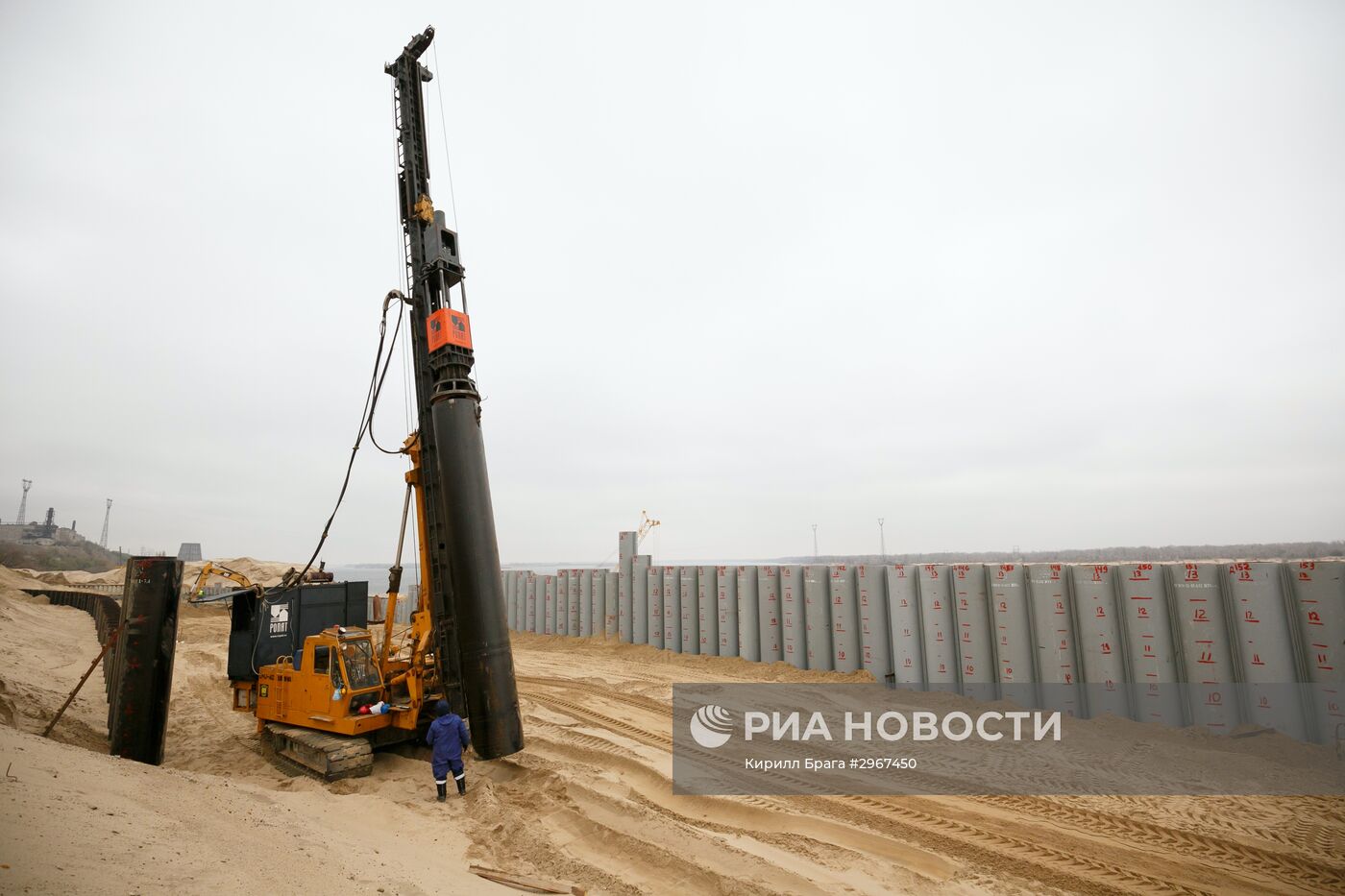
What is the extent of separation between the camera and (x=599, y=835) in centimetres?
714

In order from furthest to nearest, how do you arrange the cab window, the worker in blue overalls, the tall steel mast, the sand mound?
the sand mound → the cab window → the tall steel mast → the worker in blue overalls

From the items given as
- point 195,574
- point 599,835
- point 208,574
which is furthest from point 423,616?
point 195,574

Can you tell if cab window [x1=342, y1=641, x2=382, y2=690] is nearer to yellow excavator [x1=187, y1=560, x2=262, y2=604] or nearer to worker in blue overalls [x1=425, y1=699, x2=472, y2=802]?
worker in blue overalls [x1=425, y1=699, x2=472, y2=802]

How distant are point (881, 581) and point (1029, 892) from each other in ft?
28.7

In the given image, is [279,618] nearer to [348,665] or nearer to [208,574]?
[208,574]

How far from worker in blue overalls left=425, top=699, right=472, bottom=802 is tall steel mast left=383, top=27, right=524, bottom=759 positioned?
0.37m

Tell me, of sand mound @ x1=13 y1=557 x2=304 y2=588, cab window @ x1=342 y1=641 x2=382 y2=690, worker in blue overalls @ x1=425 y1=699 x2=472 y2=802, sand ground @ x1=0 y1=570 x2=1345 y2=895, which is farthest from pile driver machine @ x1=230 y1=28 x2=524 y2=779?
sand mound @ x1=13 y1=557 x2=304 y2=588

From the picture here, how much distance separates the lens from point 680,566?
20.1 metres

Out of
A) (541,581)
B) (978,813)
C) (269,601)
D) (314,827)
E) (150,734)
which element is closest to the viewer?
(314,827)

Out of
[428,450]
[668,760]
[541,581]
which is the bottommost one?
[668,760]

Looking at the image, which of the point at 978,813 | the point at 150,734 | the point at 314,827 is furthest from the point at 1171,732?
the point at 150,734

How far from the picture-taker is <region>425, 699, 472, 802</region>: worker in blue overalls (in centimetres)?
845

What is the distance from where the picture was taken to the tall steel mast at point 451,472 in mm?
8914

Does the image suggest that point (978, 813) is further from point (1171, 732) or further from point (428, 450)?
point (428, 450)
